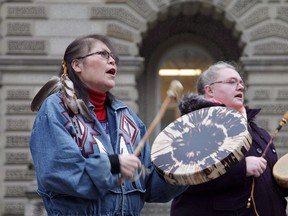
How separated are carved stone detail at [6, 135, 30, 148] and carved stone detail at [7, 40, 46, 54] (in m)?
1.33

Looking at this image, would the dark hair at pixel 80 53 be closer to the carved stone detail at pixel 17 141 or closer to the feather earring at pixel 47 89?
the feather earring at pixel 47 89

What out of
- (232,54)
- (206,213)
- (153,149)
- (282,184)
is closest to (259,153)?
(282,184)

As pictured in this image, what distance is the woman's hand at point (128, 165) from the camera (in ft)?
8.34

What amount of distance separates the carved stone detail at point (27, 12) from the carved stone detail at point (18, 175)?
2.42 m

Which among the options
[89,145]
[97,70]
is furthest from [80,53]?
[89,145]

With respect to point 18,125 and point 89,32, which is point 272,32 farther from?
point 18,125

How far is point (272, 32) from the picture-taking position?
35.4ft

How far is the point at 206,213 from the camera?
11.5ft

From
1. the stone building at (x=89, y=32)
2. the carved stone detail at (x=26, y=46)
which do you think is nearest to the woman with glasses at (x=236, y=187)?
the stone building at (x=89, y=32)

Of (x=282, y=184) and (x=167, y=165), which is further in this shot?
(x=282, y=184)

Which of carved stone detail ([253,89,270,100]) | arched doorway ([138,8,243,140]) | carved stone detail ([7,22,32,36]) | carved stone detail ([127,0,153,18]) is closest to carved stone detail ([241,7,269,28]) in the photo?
carved stone detail ([253,89,270,100])

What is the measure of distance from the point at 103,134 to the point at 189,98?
102 cm

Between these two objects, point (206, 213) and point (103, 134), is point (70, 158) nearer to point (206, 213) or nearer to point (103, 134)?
point (103, 134)

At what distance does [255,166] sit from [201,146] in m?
0.49
